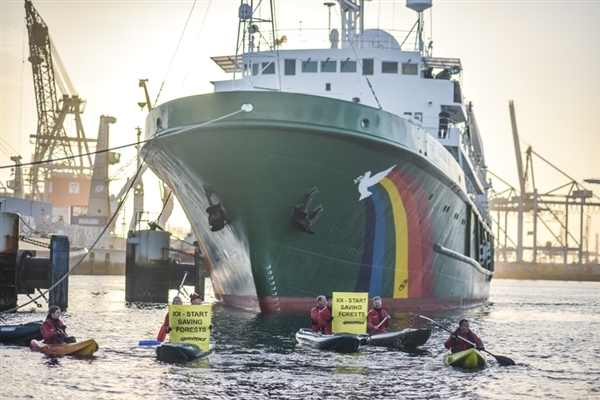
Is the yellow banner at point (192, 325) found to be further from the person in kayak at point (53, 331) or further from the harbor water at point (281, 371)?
the person in kayak at point (53, 331)

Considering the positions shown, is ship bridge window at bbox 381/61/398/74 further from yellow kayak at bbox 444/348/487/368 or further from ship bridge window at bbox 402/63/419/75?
yellow kayak at bbox 444/348/487/368

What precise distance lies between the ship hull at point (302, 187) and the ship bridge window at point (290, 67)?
18.8 feet

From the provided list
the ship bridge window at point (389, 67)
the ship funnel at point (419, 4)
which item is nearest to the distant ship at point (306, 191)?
the ship bridge window at point (389, 67)

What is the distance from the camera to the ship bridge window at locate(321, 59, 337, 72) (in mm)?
31203

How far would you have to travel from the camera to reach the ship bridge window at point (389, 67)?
32.0m

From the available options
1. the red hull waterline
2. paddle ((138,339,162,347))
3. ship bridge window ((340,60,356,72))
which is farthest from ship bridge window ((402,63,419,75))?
paddle ((138,339,162,347))

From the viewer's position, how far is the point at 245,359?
19156 millimetres

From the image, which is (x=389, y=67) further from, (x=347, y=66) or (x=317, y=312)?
(x=317, y=312)

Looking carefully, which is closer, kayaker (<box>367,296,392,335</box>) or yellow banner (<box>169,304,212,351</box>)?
yellow banner (<box>169,304,212,351</box>)

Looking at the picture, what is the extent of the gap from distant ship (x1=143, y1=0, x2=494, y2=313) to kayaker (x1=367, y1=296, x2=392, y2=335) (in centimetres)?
293

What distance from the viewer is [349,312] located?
21266mm

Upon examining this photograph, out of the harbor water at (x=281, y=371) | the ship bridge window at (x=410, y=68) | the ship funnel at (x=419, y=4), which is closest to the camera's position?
the harbor water at (x=281, y=371)

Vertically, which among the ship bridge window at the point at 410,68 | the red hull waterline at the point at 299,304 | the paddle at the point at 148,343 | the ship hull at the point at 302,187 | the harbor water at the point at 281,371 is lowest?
the harbor water at the point at 281,371

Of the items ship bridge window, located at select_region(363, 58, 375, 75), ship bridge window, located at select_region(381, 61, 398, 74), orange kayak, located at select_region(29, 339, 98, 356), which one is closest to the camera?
orange kayak, located at select_region(29, 339, 98, 356)
